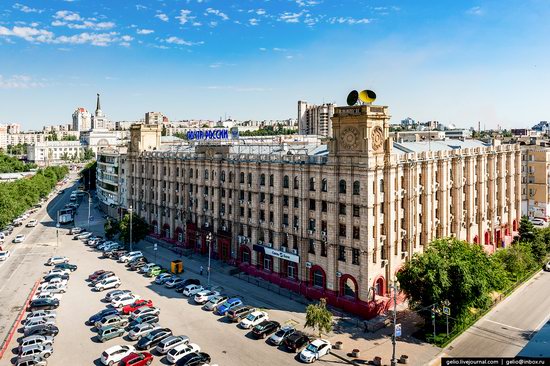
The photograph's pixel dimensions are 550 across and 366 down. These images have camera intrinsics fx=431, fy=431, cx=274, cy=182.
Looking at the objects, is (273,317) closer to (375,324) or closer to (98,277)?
(375,324)

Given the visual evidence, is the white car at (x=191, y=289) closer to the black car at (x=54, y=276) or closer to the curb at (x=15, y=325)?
the curb at (x=15, y=325)

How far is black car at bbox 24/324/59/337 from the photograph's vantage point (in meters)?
48.8

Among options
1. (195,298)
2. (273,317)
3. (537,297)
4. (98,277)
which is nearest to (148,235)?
(98,277)

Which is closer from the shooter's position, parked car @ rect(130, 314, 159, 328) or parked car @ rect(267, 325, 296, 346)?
parked car @ rect(267, 325, 296, 346)

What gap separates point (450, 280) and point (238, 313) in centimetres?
2591

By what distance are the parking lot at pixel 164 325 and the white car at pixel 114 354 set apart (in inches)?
76.8

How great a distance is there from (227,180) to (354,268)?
103 ft

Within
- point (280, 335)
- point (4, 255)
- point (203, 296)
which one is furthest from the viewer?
point (4, 255)

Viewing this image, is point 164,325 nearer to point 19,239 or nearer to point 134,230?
point 134,230

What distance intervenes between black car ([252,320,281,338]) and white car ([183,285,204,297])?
15.6m

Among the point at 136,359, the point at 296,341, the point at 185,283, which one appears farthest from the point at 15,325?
the point at 296,341

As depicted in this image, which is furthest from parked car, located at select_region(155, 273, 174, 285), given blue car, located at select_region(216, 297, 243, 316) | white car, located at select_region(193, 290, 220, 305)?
blue car, located at select_region(216, 297, 243, 316)

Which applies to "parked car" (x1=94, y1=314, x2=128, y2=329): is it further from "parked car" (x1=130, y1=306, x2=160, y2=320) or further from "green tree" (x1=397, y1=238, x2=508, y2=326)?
"green tree" (x1=397, y1=238, x2=508, y2=326)

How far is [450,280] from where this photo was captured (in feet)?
160
